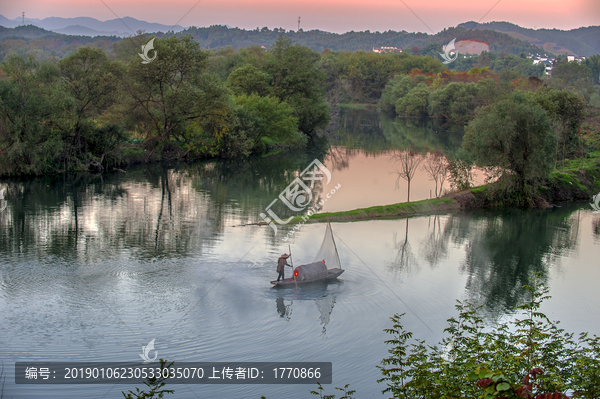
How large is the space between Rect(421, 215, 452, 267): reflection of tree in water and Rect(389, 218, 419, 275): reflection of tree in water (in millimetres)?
754

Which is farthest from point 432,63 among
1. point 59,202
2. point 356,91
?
point 59,202

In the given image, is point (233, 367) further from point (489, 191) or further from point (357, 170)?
point (357, 170)

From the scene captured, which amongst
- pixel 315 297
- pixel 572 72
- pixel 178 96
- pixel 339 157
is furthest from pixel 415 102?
pixel 315 297

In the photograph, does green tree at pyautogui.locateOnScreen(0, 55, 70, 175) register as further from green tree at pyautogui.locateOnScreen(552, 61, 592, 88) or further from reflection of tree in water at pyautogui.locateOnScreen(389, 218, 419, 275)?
green tree at pyautogui.locateOnScreen(552, 61, 592, 88)

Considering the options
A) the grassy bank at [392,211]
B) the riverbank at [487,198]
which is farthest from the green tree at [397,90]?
the grassy bank at [392,211]

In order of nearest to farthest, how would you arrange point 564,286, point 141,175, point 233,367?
point 233,367 → point 564,286 → point 141,175

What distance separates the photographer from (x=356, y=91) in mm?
151750

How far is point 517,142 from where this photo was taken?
37.9 meters

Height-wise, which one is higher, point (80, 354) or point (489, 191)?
point (489, 191)

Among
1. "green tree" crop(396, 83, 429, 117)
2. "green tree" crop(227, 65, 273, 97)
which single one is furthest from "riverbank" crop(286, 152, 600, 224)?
"green tree" crop(396, 83, 429, 117)

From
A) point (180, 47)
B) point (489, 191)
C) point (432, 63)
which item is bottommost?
point (489, 191)

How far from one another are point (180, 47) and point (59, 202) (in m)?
22.6

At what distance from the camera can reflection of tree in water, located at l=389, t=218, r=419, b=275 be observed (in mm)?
23472

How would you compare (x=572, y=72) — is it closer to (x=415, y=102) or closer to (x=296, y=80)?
(x=415, y=102)
